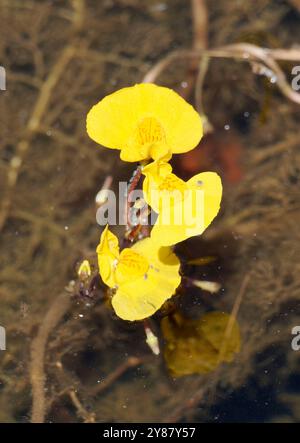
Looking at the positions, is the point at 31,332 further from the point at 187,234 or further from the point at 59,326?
the point at 187,234

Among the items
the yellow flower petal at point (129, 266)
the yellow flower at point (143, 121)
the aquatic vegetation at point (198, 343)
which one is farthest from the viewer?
the aquatic vegetation at point (198, 343)

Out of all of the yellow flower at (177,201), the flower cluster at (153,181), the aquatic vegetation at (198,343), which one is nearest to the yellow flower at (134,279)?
the flower cluster at (153,181)

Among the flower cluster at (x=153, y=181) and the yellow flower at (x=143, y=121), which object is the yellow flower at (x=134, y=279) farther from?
the yellow flower at (x=143, y=121)

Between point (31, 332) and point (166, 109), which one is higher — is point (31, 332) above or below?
below

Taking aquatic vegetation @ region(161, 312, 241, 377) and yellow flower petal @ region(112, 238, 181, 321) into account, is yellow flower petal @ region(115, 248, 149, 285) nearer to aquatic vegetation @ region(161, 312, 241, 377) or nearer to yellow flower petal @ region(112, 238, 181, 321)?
yellow flower petal @ region(112, 238, 181, 321)

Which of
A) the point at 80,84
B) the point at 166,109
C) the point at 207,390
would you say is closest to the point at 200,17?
the point at 80,84

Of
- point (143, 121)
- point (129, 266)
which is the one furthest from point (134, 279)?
point (143, 121)
